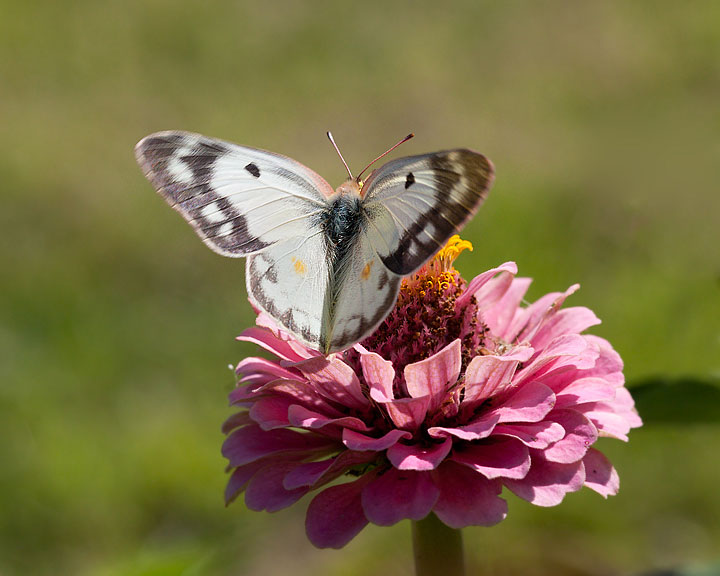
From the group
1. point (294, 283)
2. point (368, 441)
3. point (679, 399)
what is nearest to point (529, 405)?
point (368, 441)

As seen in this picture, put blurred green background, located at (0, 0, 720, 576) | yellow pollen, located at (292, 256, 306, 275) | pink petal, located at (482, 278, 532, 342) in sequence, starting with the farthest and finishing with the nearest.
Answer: blurred green background, located at (0, 0, 720, 576), pink petal, located at (482, 278, 532, 342), yellow pollen, located at (292, 256, 306, 275)

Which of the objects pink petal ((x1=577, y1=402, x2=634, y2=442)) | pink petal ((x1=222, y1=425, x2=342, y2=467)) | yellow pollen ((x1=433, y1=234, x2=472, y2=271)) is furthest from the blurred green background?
yellow pollen ((x1=433, y1=234, x2=472, y2=271))

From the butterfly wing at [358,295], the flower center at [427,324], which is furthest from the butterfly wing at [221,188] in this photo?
the flower center at [427,324]

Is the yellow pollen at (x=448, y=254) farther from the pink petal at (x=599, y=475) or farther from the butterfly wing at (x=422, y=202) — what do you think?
the pink petal at (x=599, y=475)

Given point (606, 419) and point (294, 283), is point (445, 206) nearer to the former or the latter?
point (294, 283)

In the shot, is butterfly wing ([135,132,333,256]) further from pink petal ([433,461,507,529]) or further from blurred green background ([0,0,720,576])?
blurred green background ([0,0,720,576])
